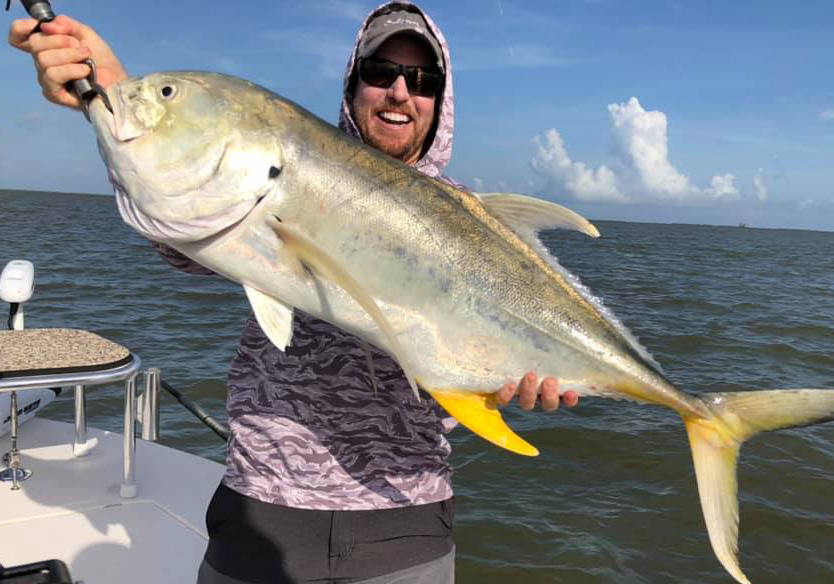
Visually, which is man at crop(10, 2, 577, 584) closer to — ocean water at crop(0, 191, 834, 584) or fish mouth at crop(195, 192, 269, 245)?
fish mouth at crop(195, 192, 269, 245)

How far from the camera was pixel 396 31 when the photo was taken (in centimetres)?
254

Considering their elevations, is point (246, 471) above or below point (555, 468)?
above

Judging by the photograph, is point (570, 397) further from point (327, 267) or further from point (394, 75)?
point (394, 75)

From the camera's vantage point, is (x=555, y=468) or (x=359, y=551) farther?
(x=555, y=468)

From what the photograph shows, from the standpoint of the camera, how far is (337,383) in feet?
7.31

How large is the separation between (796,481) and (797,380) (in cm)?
427

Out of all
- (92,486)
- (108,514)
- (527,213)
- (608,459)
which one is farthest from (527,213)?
(608,459)

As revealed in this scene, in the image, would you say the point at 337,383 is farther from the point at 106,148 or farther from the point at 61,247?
the point at 61,247

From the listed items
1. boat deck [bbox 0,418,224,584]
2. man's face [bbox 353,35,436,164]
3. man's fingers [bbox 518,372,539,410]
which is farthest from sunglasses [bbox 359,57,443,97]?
boat deck [bbox 0,418,224,584]

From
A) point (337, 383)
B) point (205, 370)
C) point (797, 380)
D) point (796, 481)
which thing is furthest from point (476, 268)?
point (797, 380)

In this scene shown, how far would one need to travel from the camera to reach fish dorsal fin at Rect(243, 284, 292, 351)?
75.9 inches

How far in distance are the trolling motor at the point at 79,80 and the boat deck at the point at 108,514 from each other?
2.32 metres

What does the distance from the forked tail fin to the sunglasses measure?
1522 mm

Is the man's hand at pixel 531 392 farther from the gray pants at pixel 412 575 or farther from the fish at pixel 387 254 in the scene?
the gray pants at pixel 412 575
